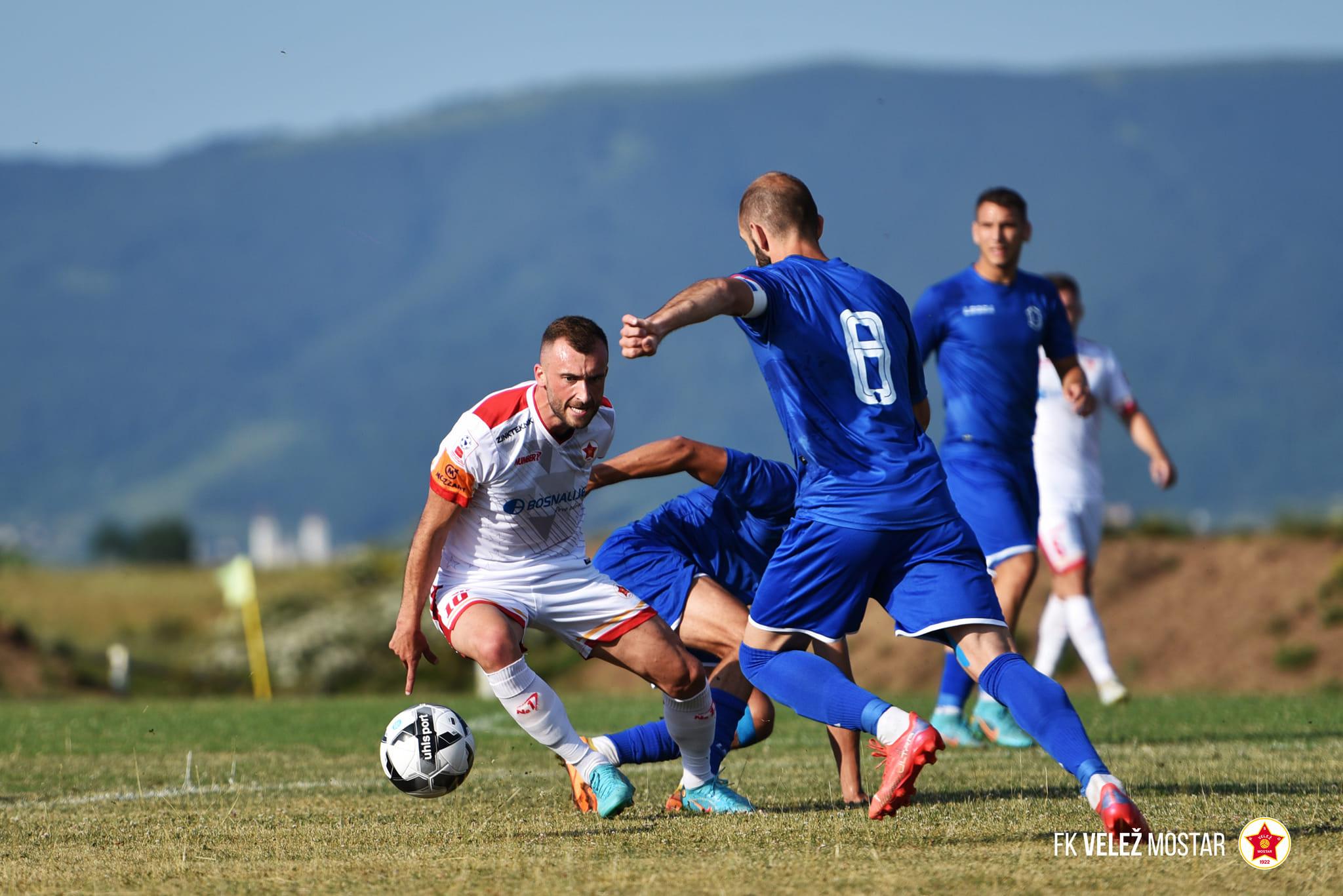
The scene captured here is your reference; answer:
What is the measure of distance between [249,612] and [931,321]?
70.7 ft

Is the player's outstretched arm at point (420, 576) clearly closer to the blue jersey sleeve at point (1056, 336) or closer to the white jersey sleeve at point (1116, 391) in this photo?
the blue jersey sleeve at point (1056, 336)

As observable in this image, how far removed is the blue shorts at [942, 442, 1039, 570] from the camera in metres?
8.91

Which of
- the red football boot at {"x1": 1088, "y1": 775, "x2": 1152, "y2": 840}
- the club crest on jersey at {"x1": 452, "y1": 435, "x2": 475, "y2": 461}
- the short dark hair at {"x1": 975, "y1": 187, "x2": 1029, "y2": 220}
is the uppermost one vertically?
the short dark hair at {"x1": 975, "y1": 187, "x2": 1029, "y2": 220}

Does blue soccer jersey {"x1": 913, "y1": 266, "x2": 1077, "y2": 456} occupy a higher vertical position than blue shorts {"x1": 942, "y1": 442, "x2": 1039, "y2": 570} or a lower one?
higher

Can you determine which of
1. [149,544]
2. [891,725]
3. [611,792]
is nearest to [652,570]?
[611,792]

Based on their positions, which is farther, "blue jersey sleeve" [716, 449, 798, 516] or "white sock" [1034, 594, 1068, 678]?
"white sock" [1034, 594, 1068, 678]

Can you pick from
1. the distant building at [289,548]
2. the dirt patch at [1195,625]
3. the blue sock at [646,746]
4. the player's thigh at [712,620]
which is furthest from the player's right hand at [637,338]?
the distant building at [289,548]

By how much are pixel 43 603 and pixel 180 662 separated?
13.7m

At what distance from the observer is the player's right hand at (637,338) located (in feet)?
15.4

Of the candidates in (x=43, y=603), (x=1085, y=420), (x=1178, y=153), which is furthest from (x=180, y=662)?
(x=1178, y=153)

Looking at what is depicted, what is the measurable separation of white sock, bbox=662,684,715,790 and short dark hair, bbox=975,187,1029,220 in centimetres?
378

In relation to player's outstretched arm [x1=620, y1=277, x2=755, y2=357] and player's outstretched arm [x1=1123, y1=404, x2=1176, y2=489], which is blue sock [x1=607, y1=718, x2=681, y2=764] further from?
player's outstretched arm [x1=1123, y1=404, x2=1176, y2=489]

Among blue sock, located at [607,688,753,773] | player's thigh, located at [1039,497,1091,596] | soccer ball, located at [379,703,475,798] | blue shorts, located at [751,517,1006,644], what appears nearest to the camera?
blue shorts, located at [751,517,1006,644]

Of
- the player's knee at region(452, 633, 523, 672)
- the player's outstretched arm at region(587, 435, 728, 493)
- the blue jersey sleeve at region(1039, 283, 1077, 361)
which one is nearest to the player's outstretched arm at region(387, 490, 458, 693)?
the player's knee at region(452, 633, 523, 672)
